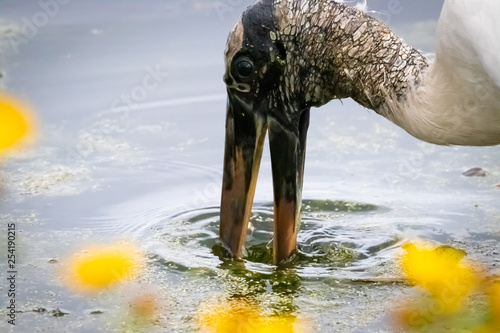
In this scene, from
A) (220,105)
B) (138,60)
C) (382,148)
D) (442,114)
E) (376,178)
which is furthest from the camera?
(138,60)

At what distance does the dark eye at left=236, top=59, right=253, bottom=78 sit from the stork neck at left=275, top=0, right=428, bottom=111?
203mm

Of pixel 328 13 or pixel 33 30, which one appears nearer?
pixel 328 13

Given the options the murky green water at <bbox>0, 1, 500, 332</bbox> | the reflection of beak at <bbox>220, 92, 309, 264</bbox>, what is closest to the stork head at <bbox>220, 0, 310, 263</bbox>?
the reflection of beak at <bbox>220, 92, 309, 264</bbox>

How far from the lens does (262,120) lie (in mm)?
5406

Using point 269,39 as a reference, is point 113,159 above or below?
below

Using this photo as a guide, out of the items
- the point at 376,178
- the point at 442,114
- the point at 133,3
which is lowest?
the point at 376,178

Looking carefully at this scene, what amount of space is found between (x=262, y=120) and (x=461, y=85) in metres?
1.12

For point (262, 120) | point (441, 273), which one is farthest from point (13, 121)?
point (441, 273)

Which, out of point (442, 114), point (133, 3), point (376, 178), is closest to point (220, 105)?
point (376, 178)

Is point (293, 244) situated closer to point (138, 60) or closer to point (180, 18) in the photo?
point (138, 60)

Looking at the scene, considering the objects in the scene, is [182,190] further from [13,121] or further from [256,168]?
[13,121]

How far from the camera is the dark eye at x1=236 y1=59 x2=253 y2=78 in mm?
→ 5305

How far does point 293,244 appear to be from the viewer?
5.63 m

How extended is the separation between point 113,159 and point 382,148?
6.36ft
